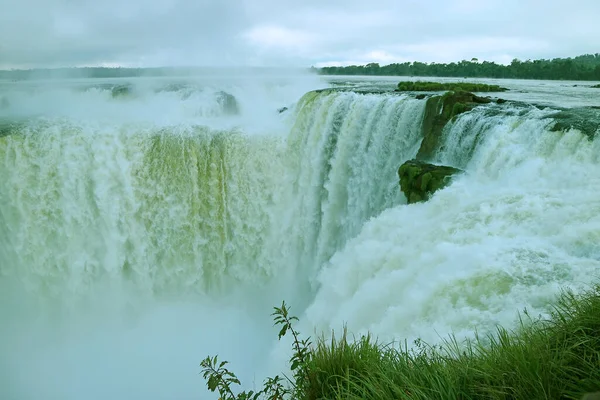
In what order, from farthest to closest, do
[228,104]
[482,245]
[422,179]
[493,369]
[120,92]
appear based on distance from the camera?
[120,92]
[228,104]
[422,179]
[482,245]
[493,369]

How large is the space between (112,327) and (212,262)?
3.16 m

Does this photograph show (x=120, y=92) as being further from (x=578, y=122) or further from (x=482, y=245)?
(x=482, y=245)

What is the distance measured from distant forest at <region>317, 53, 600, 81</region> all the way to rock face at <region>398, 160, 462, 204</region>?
908 inches

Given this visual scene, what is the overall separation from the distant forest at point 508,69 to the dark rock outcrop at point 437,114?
69.6 feet

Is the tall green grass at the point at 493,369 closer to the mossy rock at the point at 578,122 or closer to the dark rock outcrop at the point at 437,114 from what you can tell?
the mossy rock at the point at 578,122

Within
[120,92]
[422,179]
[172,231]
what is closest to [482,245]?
[422,179]

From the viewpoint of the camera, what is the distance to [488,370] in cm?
247

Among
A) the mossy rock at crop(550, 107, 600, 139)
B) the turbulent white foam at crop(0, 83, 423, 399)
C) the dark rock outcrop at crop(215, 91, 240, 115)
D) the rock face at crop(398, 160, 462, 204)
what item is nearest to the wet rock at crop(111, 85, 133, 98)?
the dark rock outcrop at crop(215, 91, 240, 115)

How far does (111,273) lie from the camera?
39.9 feet

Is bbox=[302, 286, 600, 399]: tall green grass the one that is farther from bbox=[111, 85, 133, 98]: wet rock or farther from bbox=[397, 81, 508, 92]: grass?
bbox=[111, 85, 133, 98]: wet rock

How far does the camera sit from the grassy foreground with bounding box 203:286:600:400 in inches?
90.4

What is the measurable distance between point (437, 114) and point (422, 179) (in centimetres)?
215

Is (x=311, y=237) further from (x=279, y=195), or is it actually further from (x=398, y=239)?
(x=398, y=239)

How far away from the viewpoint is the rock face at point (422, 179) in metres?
7.66
